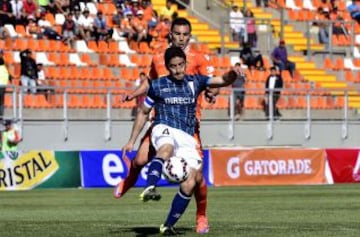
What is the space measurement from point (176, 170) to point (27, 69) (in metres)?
20.1

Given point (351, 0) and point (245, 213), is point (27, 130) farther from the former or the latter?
point (351, 0)

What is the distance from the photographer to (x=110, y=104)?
3159cm

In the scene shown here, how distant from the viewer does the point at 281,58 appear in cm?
3888

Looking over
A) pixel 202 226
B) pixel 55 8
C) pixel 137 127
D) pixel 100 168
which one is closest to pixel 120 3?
pixel 55 8

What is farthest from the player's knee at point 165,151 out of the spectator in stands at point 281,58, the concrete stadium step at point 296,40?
the concrete stadium step at point 296,40

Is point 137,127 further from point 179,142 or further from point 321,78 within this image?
point 321,78

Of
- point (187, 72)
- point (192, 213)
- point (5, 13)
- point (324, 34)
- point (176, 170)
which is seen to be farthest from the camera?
point (324, 34)

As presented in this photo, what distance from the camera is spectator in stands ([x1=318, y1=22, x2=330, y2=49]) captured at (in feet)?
137

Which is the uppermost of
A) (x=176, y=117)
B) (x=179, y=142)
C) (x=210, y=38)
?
(x=210, y=38)

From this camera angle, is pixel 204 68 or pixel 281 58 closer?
pixel 204 68

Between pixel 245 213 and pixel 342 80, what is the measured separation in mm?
24125

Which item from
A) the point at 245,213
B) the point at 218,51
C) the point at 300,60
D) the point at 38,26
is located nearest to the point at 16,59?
the point at 38,26

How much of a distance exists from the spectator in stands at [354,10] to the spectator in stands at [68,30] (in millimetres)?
13905

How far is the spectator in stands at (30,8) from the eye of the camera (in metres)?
35.3
